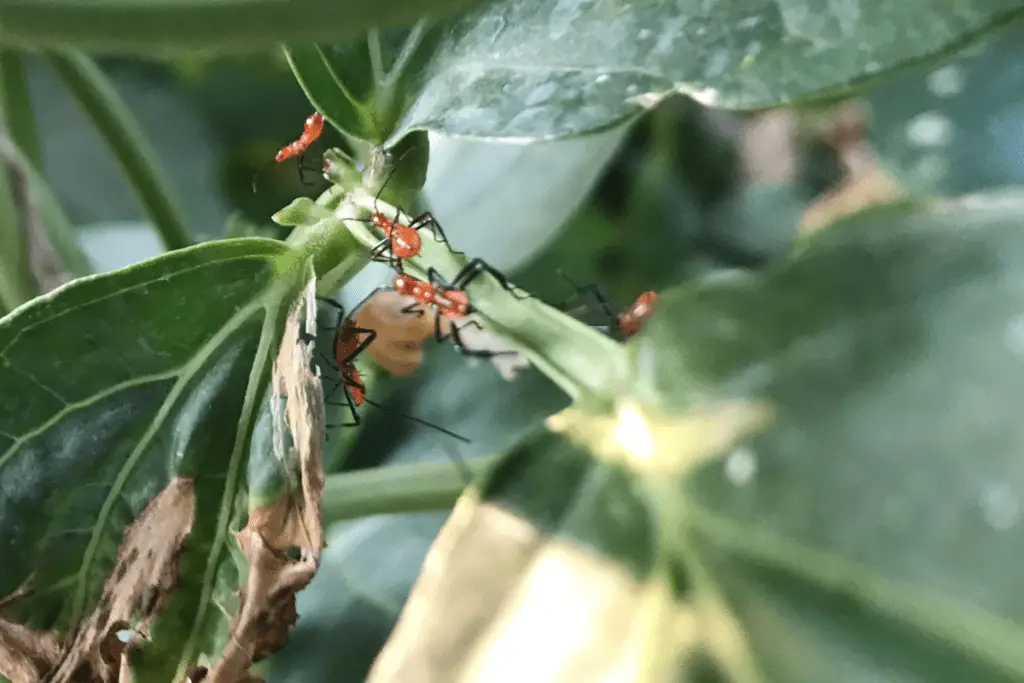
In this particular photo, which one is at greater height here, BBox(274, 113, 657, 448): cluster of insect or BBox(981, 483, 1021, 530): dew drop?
BBox(274, 113, 657, 448): cluster of insect

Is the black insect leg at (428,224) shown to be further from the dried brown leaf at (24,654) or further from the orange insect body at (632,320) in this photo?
the dried brown leaf at (24,654)

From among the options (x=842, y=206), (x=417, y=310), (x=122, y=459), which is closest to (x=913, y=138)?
(x=842, y=206)

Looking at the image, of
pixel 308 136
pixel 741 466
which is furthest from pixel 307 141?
pixel 741 466

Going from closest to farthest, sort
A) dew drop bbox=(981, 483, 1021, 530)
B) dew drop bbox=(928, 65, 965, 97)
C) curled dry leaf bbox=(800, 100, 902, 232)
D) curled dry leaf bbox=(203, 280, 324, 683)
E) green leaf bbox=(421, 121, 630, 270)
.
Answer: dew drop bbox=(981, 483, 1021, 530) → curled dry leaf bbox=(203, 280, 324, 683) → green leaf bbox=(421, 121, 630, 270) → dew drop bbox=(928, 65, 965, 97) → curled dry leaf bbox=(800, 100, 902, 232)

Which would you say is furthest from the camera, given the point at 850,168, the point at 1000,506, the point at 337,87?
the point at 850,168

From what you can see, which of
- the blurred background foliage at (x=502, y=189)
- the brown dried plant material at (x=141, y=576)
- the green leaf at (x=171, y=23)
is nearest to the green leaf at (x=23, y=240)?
the blurred background foliage at (x=502, y=189)

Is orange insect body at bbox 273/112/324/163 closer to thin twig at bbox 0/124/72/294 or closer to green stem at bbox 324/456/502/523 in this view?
thin twig at bbox 0/124/72/294

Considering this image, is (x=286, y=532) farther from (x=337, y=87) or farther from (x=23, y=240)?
(x=23, y=240)

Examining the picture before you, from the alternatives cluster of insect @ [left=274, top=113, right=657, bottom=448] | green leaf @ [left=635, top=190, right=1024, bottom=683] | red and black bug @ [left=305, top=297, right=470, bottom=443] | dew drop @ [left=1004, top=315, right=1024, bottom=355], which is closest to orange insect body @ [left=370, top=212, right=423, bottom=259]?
cluster of insect @ [left=274, top=113, right=657, bottom=448]
